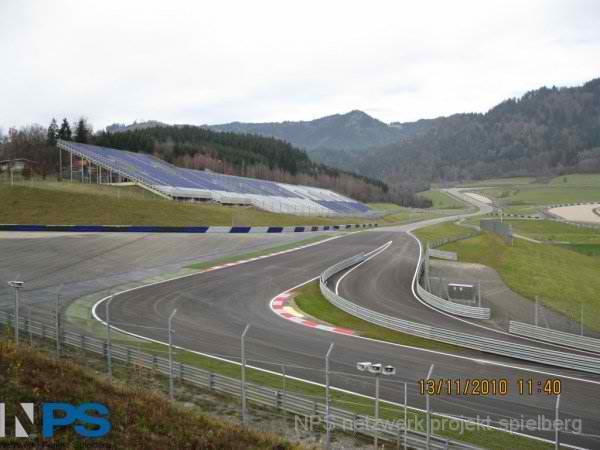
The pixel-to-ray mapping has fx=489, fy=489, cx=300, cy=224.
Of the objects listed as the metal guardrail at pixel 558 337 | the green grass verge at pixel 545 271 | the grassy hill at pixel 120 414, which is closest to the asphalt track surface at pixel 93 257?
the grassy hill at pixel 120 414

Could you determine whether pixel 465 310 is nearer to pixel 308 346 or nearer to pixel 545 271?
pixel 308 346

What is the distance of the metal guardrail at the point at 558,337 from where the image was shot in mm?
21000

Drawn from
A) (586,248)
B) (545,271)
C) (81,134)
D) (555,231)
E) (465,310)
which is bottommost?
(586,248)

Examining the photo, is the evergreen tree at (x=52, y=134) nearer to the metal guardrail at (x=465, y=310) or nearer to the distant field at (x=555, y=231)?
the distant field at (x=555, y=231)

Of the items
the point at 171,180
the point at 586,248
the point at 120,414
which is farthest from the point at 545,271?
the point at 171,180

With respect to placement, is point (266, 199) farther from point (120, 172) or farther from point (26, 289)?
point (26, 289)

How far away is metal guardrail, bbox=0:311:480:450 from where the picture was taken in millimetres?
11156

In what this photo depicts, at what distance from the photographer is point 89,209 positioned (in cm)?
5616

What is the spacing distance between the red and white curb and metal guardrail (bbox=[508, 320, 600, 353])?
7931 mm

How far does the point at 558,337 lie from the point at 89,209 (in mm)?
49997

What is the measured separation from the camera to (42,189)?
58.9m

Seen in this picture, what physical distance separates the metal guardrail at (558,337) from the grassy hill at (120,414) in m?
15.9

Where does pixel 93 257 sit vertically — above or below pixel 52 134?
below

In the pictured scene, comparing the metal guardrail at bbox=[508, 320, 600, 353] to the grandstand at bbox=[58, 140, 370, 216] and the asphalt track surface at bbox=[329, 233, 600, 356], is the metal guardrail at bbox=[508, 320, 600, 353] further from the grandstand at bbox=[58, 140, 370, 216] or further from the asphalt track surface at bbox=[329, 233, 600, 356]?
the grandstand at bbox=[58, 140, 370, 216]
